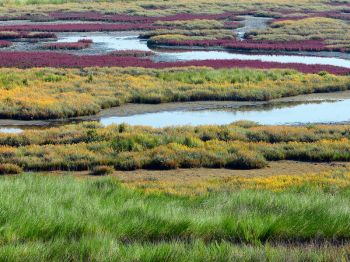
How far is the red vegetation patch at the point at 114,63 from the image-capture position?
42781mm

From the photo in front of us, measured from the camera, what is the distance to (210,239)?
393 inches

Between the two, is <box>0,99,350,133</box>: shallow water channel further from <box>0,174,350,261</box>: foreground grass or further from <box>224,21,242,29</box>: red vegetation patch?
<box>224,21,242,29</box>: red vegetation patch

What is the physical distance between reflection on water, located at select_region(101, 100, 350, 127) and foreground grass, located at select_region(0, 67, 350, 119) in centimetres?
196

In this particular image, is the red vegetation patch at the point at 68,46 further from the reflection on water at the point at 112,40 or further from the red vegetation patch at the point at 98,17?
the red vegetation patch at the point at 98,17

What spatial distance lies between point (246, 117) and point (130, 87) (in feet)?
21.8

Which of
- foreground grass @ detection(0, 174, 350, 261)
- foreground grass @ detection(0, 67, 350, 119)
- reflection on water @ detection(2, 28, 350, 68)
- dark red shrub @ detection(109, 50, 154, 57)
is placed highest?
foreground grass @ detection(0, 174, 350, 261)

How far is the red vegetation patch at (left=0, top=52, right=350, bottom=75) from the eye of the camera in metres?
42.8

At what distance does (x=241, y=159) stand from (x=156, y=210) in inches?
383

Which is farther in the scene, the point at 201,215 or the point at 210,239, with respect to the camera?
the point at 201,215

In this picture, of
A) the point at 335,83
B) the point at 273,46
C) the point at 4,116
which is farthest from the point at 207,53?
the point at 4,116

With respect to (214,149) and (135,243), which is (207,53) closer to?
(214,149)

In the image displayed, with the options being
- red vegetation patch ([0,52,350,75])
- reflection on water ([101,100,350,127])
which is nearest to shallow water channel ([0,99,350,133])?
reflection on water ([101,100,350,127])

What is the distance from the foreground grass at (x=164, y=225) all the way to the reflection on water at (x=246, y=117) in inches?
624

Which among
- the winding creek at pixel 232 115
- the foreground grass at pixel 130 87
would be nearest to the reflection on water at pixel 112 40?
the foreground grass at pixel 130 87
